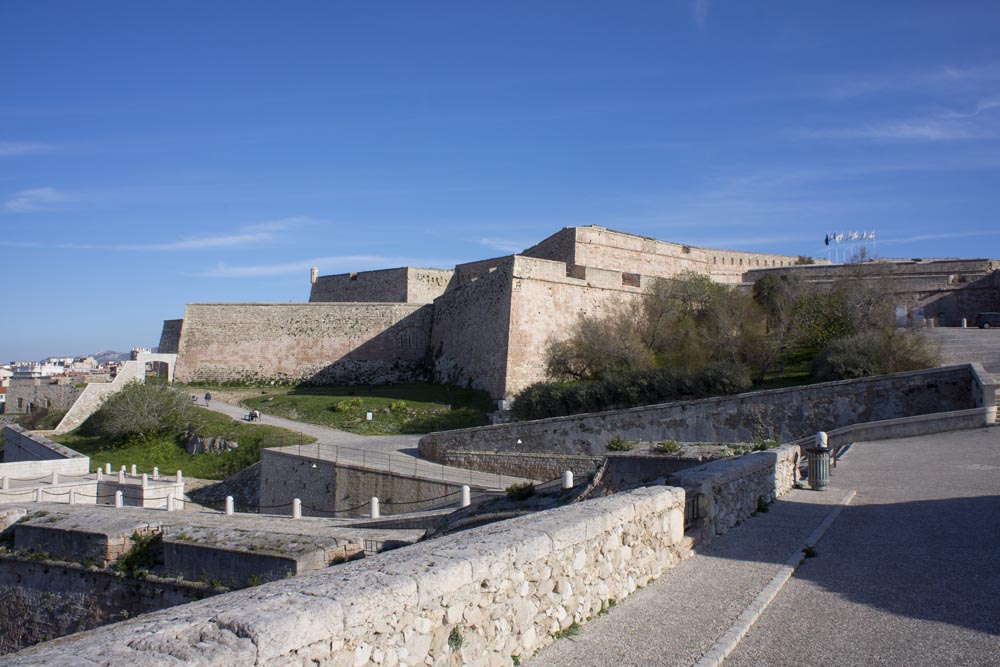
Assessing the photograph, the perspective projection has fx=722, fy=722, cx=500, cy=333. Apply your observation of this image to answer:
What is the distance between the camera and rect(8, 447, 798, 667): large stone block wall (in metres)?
2.70

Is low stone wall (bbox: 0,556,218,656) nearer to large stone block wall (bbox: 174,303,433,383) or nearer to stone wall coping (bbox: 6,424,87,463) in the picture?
stone wall coping (bbox: 6,424,87,463)

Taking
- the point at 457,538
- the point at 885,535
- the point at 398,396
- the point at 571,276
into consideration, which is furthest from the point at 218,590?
the point at 571,276

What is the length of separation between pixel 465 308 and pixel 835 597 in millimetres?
28032

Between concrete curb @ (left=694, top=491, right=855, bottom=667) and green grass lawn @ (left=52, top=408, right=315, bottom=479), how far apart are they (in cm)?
2006

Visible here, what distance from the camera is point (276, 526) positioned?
32.3 feet

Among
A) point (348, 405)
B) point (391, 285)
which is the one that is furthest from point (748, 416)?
point (391, 285)

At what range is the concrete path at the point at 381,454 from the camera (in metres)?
17.7

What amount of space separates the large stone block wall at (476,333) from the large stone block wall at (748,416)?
6445mm

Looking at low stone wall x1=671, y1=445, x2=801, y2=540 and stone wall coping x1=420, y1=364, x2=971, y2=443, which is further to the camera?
stone wall coping x1=420, y1=364, x2=971, y2=443

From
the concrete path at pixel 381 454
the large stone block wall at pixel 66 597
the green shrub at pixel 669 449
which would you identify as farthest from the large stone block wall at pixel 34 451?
the green shrub at pixel 669 449

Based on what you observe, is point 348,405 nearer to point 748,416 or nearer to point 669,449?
point 748,416

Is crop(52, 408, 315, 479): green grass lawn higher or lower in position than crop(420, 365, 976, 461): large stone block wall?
lower

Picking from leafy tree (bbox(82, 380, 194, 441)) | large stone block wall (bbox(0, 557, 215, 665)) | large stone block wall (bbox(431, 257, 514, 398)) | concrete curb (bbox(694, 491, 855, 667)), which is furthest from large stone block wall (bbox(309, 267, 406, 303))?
concrete curb (bbox(694, 491, 855, 667))

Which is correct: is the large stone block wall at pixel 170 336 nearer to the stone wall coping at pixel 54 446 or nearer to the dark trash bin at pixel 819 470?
the stone wall coping at pixel 54 446
